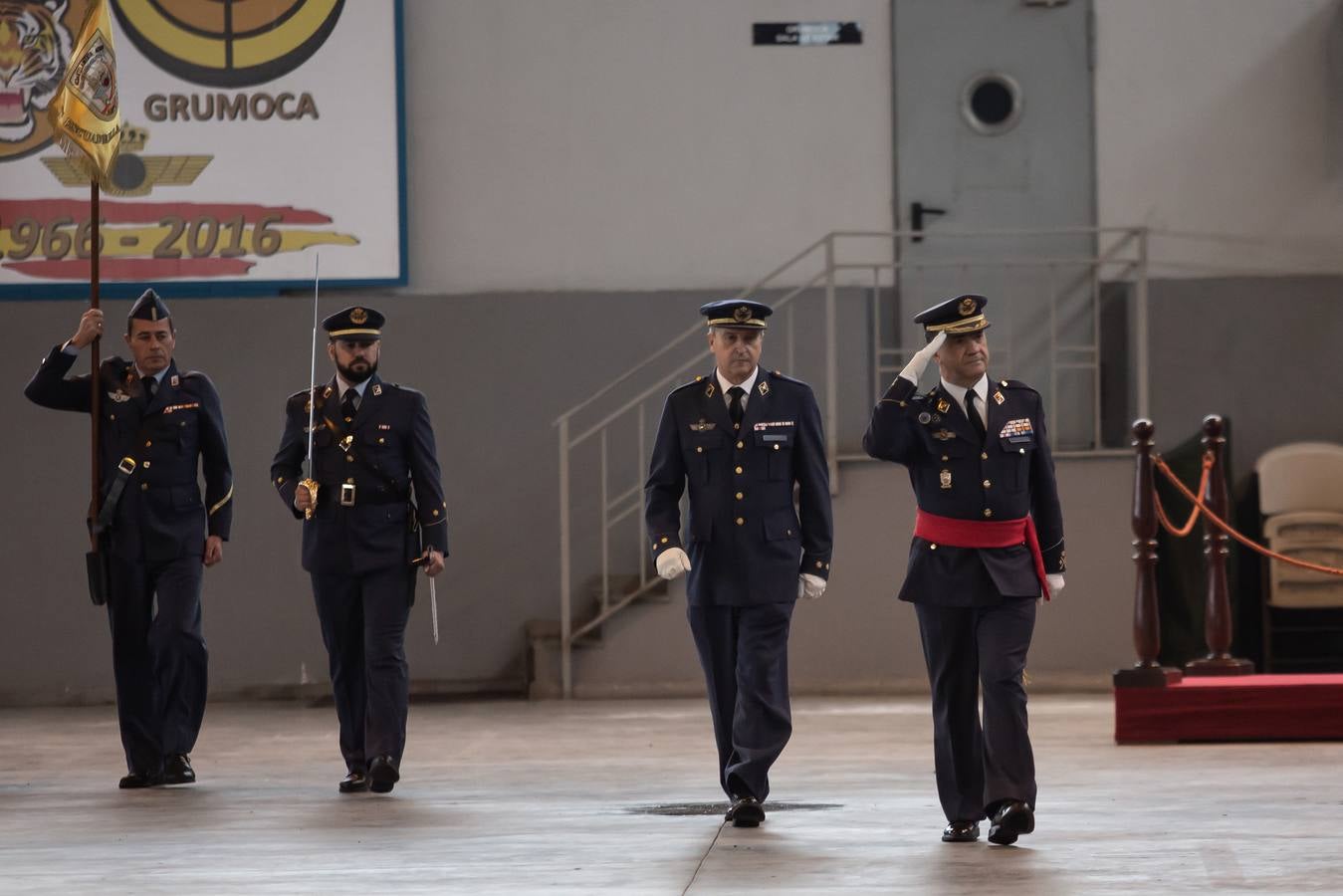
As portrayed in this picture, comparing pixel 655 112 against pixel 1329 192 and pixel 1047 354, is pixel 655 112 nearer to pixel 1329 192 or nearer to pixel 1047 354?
pixel 1047 354

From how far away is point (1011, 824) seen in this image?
4949 millimetres

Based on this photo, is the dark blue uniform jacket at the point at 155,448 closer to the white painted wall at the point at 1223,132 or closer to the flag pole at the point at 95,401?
the flag pole at the point at 95,401

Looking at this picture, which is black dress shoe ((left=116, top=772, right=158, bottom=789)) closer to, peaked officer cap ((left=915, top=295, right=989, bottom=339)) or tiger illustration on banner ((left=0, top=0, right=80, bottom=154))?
peaked officer cap ((left=915, top=295, right=989, bottom=339))

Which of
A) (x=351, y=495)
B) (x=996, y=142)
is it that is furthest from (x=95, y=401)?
(x=996, y=142)

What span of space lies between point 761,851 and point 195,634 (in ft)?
8.41

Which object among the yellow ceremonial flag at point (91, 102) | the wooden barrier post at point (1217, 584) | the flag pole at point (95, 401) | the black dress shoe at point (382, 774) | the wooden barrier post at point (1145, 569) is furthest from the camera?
the wooden barrier post at point (1217, 584)

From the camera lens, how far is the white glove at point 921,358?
16.8 ft

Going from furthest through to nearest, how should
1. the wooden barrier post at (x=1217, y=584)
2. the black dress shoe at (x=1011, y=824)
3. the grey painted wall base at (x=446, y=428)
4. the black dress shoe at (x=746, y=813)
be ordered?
1. the grey painted wall base at (x=446, y=428)
2. the wooden barrier post at (x=1217, y=584)
3. the black dress shoe at (x=746, y=813)
4. the black dress shoe at (x=1011, y=824)

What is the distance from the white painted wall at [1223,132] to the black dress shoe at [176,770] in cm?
601

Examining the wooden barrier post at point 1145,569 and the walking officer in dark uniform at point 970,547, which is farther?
the wooden barrier post at point 1145,569

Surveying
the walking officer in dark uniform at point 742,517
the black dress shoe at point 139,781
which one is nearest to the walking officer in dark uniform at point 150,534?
the black dress shoe at point 139,781

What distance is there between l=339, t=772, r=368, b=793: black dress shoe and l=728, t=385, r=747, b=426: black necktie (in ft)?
6.03

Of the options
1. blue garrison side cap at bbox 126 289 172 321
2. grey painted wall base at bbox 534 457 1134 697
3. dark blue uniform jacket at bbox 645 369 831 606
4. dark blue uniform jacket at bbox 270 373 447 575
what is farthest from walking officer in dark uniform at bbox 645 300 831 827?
grey painted wall base at bbox 534 457 1134 697

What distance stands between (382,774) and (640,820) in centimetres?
112
